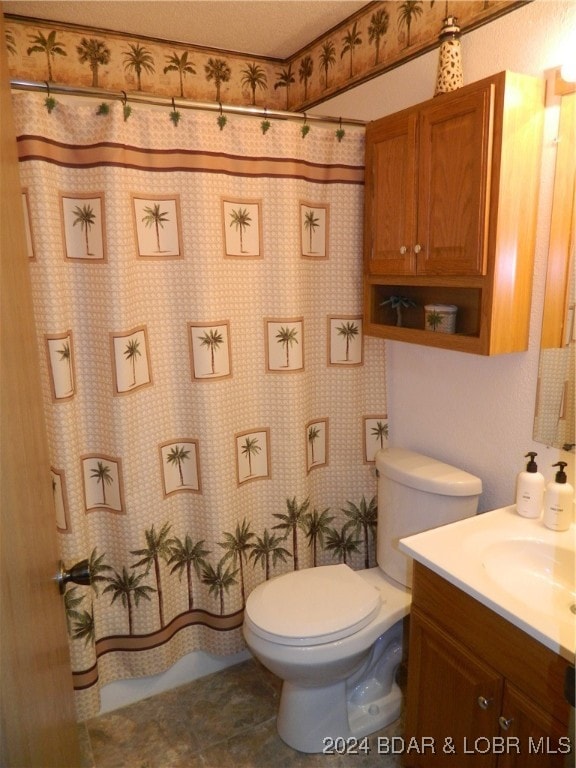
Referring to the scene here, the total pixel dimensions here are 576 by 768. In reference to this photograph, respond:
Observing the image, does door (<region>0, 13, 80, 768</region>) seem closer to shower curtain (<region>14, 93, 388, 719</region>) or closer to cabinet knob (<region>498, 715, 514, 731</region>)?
shower curtain (<region>14, 93, 388, 719</region>)

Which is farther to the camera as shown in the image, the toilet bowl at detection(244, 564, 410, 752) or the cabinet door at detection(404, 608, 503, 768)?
the toilet bowl at detection(244, 564, 410, 752)

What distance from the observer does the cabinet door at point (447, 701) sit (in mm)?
1246

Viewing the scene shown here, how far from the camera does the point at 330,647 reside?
5.16 feet

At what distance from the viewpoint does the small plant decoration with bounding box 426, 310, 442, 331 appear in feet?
5.49

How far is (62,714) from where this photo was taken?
1010mm

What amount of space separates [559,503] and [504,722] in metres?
0.54

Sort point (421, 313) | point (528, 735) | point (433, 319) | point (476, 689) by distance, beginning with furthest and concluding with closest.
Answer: point (421, 313), point (433, 319), point (476, 689), point (528, 735)

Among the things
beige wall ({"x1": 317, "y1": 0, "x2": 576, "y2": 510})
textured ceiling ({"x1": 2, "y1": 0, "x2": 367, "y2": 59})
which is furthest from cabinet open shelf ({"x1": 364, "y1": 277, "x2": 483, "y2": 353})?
textured ceiling ({"x1": 2, "y1": 0, "x2": 367, "y2": 59})

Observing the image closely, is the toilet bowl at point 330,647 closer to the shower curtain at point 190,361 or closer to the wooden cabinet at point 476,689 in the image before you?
the wooden cabinet at point 476,689

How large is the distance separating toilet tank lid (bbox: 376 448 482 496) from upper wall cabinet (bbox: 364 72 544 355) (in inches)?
16.6

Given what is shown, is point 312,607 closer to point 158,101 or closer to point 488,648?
point 488,648

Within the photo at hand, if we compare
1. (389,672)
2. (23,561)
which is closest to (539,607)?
(389,672)

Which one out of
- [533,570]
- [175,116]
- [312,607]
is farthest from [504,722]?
[175,116]

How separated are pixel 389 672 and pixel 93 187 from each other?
1.87 meters
